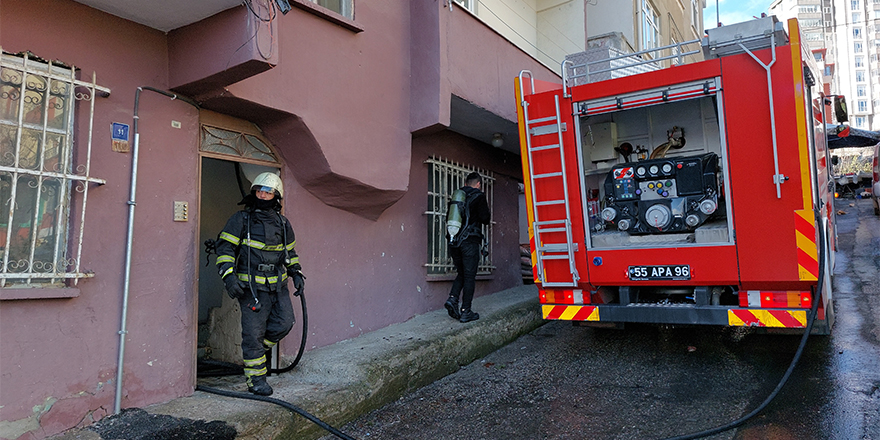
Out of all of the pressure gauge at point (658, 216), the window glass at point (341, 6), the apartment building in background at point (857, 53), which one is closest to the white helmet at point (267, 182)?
the window glass at point (341, 6)

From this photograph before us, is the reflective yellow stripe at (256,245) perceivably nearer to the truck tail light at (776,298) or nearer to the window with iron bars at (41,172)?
the window with iron bars at (41,172)

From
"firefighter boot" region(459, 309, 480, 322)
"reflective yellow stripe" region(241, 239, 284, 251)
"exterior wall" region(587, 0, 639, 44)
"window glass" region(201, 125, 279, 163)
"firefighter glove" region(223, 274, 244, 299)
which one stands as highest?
"exterior wall" region(587, 0, 639, 44)

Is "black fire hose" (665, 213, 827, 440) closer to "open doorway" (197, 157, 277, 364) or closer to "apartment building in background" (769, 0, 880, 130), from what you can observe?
"open doorway" (197, 157, 277, 364)

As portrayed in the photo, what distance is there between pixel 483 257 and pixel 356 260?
297cm

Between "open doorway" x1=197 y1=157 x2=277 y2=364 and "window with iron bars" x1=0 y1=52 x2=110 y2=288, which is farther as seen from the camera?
"open doorway" x1=197 y1=157 x2=277 y2=364

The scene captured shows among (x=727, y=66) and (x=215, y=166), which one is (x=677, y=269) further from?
(x=215, y=166)

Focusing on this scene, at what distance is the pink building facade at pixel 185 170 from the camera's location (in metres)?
3.29

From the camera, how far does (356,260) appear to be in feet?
19.1

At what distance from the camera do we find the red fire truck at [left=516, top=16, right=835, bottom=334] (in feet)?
13.8

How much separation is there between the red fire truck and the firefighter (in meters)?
2.37

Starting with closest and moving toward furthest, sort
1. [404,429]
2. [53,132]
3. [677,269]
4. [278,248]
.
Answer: [53,132]
[404,429]
[278,248]
[677,269]

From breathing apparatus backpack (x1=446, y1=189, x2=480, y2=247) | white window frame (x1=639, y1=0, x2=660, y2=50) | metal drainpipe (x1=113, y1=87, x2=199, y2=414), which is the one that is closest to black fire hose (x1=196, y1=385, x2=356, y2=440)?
metal drainpipe (x1=113, y1=87, x2=199, y2=414)

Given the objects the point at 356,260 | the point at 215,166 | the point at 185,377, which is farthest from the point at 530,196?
the point at 215,166

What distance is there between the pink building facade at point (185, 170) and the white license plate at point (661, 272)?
2.60 metres
